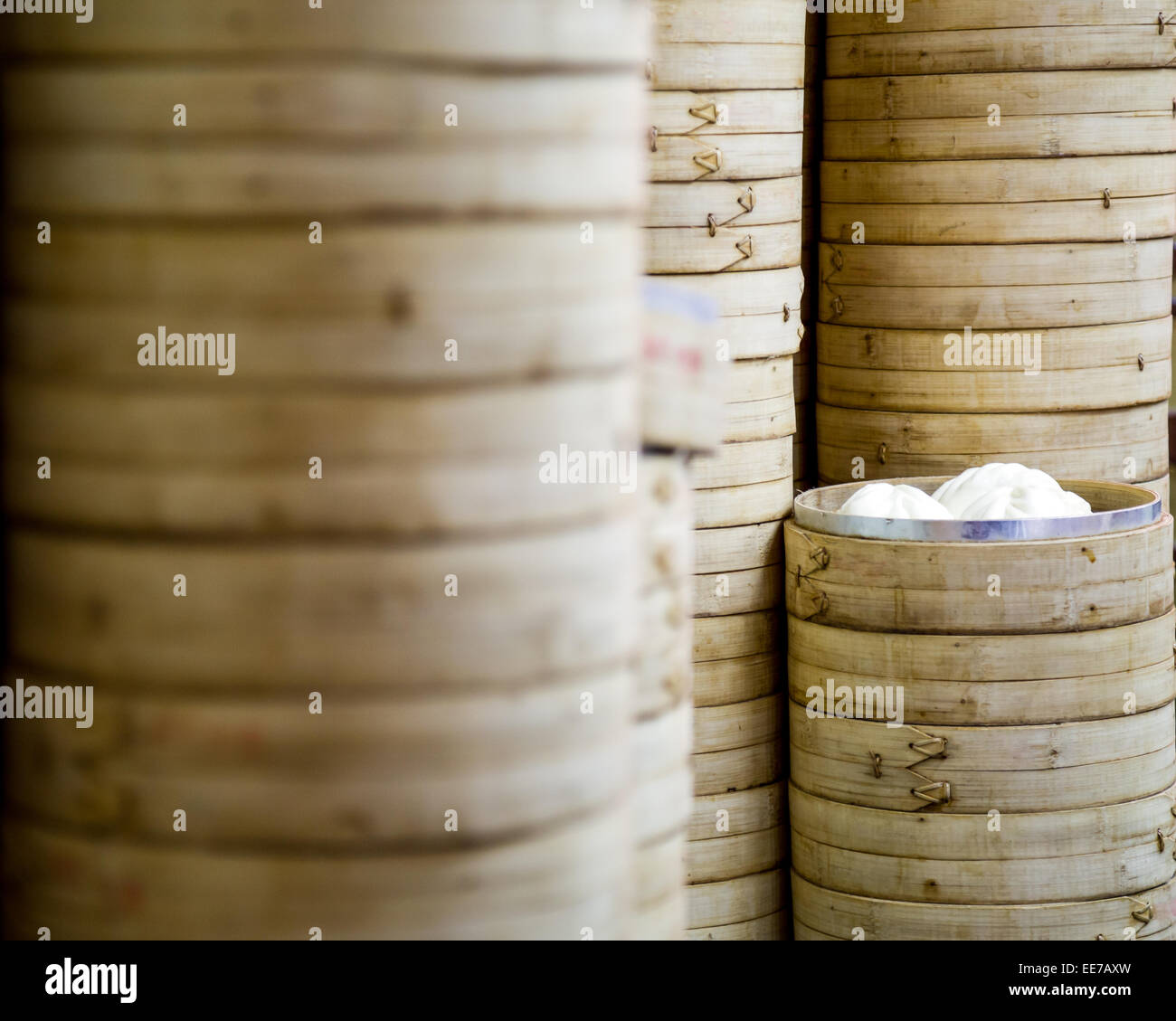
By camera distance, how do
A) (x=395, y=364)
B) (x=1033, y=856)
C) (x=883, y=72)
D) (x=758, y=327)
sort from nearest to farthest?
(x=395, y=364) → (x=1033, y=856) → (x=758, y=327) → (x=883, y=72)

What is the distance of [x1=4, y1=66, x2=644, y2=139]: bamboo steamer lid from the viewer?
1.60m

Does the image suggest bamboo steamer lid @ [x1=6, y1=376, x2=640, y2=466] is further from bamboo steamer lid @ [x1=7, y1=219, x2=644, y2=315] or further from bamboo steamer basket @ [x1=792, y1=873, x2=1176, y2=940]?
bamboo steamer basket @ [x1=792, y1=873, x2=1176, y2=940]

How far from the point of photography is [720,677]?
529 centimetres

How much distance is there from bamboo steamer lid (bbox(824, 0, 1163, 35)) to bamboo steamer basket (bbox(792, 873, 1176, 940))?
279cm

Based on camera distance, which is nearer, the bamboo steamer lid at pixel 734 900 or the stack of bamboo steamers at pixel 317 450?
the stack of bamboo steamers at pixel 317 450

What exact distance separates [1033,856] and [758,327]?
1.81 meters

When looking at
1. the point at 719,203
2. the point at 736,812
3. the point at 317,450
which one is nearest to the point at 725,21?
the point at 719,203

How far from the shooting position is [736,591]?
527 cm

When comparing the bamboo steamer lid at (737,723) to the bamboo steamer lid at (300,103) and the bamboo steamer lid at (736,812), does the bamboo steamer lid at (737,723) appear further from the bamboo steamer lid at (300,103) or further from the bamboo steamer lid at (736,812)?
the bamboo steamer lid at (300,103)

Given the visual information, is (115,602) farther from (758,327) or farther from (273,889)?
(758,327)

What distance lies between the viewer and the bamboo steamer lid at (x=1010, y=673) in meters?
4.71

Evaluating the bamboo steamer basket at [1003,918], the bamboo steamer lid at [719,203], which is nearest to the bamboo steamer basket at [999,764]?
the bamboo steamer basket at [1003,918]

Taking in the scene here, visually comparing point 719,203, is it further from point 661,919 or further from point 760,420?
point 661,919
